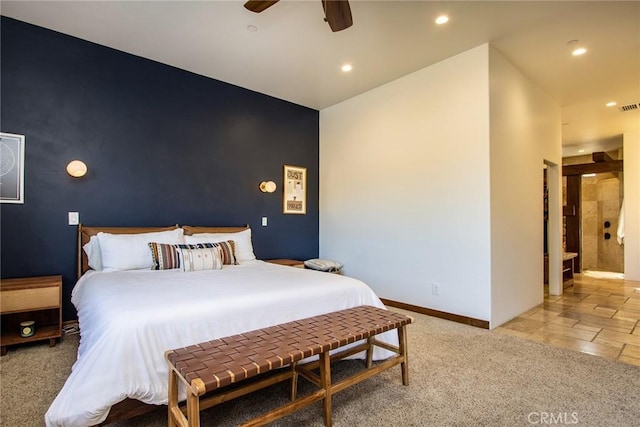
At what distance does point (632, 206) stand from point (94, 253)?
8.76m

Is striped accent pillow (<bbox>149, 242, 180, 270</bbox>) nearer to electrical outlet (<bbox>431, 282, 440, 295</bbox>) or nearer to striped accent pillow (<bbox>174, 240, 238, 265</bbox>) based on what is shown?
striped accent pillow (<bbox>174, 240, 238, 265</bbox>)

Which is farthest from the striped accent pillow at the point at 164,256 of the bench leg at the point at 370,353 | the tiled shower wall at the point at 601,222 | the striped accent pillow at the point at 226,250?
the tiled shower wall at the point at 601,222

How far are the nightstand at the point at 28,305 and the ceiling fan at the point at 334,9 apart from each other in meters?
2.81

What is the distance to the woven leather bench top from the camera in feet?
4.75

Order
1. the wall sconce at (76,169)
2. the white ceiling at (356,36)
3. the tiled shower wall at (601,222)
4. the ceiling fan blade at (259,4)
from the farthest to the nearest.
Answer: the tiled shower wall at (601,222)
the wall sconce at (76,169)
the white ceiling at (356,36)
the ceiling fan blade at (259,4)

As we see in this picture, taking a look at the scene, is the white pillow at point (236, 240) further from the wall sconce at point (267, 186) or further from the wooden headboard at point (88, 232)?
the wall sconce at point (267, 186)

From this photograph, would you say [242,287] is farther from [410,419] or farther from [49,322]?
[49,322]

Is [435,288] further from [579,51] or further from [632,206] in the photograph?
[632,206]

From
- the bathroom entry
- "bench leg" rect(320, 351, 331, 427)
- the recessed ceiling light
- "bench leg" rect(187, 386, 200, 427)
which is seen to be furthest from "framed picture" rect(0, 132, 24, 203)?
the bathroom entry

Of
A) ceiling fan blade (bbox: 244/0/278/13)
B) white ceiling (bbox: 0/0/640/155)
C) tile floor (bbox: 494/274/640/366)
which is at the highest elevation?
white ceiling (bbox: 0/0/640/155)

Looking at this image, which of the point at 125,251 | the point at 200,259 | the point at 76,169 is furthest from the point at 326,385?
the point at 76,169

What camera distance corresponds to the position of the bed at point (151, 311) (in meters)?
1.57

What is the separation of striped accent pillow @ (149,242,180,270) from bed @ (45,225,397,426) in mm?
27

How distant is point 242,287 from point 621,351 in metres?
3.29
